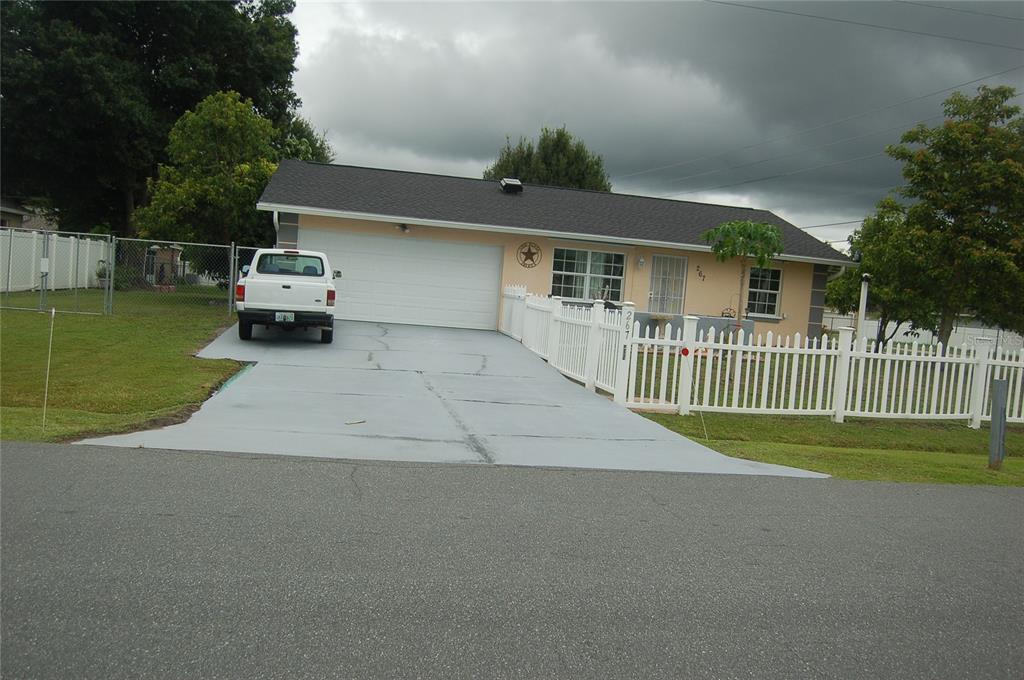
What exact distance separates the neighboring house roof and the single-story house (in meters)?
0.05

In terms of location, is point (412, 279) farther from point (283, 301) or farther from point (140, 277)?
point (140, 277)

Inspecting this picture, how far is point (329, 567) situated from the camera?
486 centimetres

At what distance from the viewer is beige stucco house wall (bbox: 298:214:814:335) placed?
21484 millimetres

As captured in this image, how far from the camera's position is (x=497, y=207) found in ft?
76.8

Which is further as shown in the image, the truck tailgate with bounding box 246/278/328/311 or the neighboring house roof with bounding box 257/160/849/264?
the neighboring house roof with bounding box 257/160/849/264

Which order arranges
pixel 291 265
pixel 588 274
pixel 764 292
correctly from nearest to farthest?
1. pixel 291 265
2. pixel 588 274
3. pixel 764 292

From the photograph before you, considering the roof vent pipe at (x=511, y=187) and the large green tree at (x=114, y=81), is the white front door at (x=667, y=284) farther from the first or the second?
the large green tree at (x=114, y=81)

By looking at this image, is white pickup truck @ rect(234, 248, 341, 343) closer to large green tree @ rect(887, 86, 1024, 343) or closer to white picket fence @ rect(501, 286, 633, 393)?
white picket fence @ rect(501, 286, 633, 393)

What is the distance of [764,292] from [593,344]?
12884 millimetres

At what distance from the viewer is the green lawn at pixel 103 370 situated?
8.66 meters

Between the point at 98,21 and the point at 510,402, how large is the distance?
30.8 meters

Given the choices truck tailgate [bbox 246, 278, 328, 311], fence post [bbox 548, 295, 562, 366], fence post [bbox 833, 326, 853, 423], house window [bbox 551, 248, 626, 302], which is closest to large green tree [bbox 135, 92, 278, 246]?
house window [bbox 551, 248, 626, 302]

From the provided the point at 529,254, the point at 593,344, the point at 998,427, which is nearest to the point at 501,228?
the point at 529,254

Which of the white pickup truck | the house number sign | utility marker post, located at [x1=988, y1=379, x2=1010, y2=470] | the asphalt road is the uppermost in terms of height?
the house number sign
